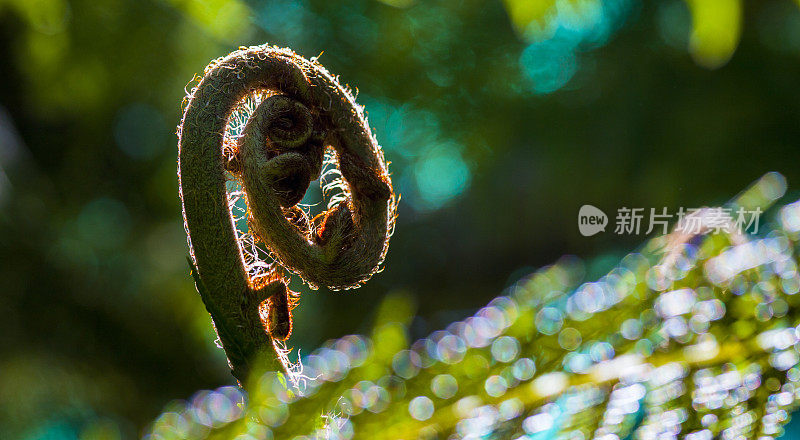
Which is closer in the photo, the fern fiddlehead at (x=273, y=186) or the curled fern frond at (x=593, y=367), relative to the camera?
the curled fern frond at (x=593, y=367)

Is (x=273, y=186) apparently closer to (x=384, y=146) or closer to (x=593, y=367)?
(x=593, y=367)

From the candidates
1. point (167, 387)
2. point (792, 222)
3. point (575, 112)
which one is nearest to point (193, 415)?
point (792, 222)

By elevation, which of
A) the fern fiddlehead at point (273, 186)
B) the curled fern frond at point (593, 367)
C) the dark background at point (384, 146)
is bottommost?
the curled fern frond at point (593, 367)

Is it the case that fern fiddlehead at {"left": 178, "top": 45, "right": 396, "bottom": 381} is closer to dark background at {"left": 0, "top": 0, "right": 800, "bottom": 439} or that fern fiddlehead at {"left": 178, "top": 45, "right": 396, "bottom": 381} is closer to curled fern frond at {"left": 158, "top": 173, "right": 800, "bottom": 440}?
curled fern frond at {"left": 158, "top": 173, "right": 800, "bottom": 440}

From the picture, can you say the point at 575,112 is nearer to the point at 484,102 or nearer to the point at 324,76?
the point at 484,102

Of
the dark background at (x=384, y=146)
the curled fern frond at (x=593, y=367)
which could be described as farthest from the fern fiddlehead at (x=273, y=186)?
the dark background at (x=384, y=146)

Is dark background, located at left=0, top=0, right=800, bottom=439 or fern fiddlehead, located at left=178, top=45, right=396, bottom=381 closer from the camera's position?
fern fiddlehead, located at left=178, top=45, right=396, bottom=381

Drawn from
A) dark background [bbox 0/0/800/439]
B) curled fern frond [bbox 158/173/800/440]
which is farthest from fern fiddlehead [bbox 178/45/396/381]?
dark background [bbox 0/0/800/439]

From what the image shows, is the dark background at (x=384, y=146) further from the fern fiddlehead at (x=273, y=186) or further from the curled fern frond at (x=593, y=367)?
the curled fern frond at (x=593, y=367)
